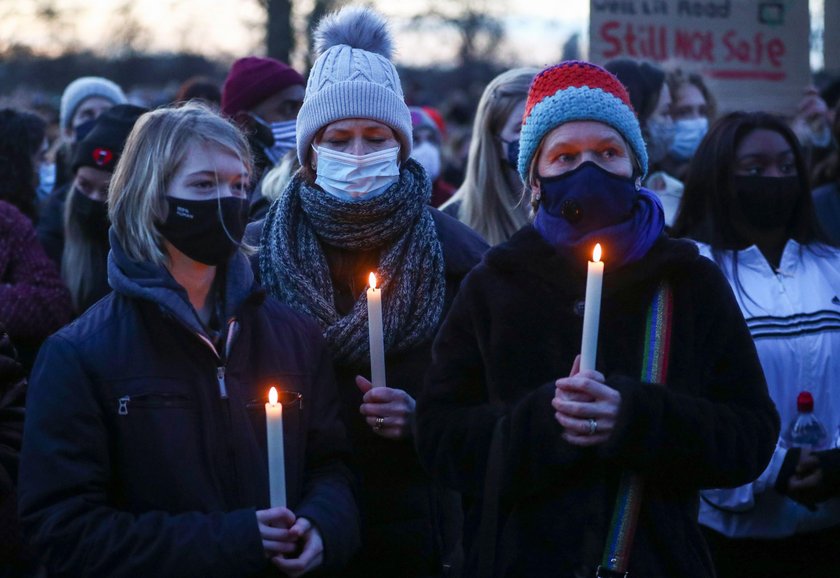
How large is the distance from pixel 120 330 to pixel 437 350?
0.78m

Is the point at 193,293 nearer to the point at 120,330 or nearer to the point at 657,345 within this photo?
the point at 120,330

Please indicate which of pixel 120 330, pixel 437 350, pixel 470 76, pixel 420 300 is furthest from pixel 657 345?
pixel 470 76

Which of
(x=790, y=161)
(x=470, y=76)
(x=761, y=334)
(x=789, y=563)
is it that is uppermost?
(x=470, y=76)

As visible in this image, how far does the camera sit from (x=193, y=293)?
10.4ft

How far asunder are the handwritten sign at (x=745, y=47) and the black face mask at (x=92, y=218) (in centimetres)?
368

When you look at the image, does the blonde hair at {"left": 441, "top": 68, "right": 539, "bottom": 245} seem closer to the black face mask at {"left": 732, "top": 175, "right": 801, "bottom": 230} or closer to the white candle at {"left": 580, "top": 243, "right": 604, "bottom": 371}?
the black face mask at {"left": 732, "top": 175, "right": 801, "bottom": 230}

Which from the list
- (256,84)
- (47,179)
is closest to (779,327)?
(256,84)

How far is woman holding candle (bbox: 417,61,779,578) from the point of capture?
2.75m

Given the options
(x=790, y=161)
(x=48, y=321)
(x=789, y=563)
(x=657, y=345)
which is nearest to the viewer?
(x=657, y=345)

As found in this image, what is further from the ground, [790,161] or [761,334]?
[790,161]

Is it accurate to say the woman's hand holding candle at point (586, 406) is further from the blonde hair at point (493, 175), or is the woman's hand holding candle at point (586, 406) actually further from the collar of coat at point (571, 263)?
the blonde hair at point (493, 175)

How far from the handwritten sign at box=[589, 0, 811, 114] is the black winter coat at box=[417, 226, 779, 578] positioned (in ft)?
14.9

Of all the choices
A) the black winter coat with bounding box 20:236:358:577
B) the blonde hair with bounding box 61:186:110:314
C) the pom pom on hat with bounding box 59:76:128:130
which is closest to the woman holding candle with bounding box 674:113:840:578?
the black winter coat with bounding box 20:236:358:577

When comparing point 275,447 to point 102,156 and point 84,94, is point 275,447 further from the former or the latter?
point 84,94
